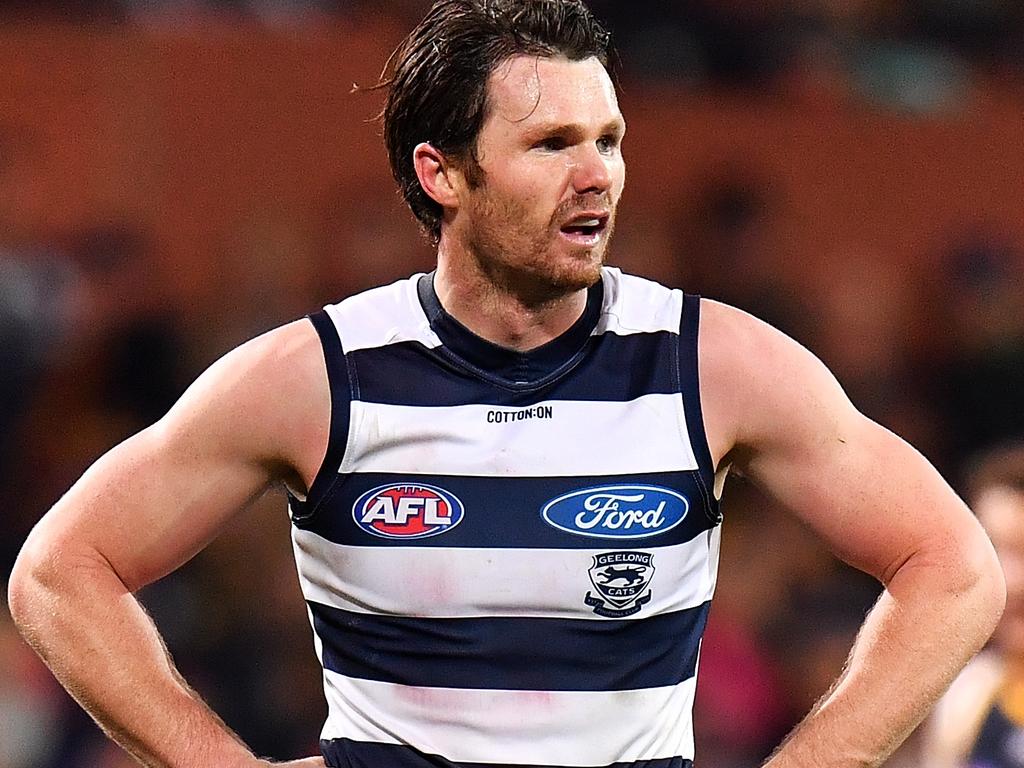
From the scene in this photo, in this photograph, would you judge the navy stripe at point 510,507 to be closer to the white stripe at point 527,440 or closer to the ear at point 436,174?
the white stripe at point 527,440

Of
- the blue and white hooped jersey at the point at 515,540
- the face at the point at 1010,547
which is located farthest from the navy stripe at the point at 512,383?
the face at the point at 1010,547

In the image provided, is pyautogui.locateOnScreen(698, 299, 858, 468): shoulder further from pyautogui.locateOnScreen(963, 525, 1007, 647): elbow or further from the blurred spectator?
the blurred spectator

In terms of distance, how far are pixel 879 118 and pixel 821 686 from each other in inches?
108

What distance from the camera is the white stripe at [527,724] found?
296 cm

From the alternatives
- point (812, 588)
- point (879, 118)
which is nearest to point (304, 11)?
point (879, 118)

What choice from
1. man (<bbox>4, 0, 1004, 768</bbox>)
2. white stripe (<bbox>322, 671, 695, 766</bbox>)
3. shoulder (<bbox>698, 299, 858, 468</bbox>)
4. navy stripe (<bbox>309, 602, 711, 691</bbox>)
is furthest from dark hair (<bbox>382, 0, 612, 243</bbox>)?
white stripe (<bbox>322, 671, 695, 766</bbox>)

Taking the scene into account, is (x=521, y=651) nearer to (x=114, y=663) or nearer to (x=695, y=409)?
(x=695, y=409)

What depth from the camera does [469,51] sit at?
305 centimetres

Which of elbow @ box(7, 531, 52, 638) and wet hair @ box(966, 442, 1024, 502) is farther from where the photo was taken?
wet hair @ box(966, 442, 1024, 502)

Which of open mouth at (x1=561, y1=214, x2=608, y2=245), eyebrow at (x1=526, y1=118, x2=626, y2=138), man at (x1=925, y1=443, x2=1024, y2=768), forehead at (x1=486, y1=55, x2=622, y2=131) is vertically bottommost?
man at (x1=925, y1=443, x2=1024, y2=768)

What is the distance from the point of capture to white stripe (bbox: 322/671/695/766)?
117 inches

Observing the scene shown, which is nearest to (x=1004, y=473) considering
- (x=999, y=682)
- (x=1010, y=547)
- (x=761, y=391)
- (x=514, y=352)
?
(x=1010, y=547)

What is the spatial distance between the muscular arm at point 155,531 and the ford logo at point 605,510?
0.41 m

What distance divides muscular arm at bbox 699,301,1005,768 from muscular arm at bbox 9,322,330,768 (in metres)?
0.71
